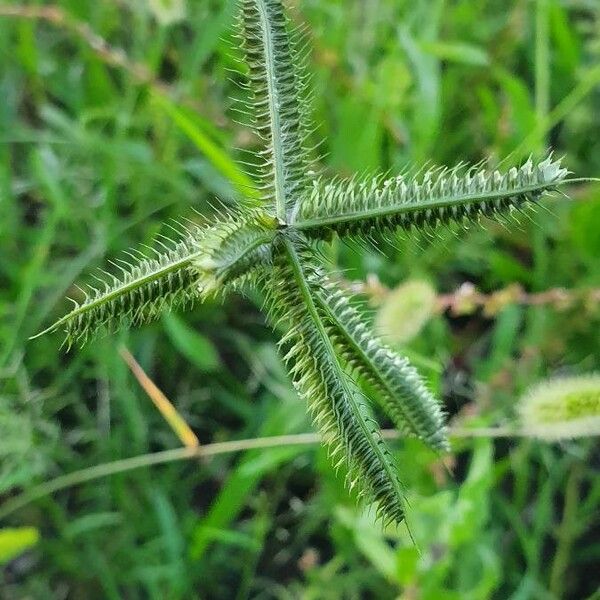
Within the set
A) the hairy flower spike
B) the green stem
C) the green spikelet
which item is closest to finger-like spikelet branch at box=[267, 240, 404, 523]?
the hairy flower spike

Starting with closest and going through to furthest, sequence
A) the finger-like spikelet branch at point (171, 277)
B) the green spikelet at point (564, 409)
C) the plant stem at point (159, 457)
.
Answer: the finger-like spikelet branch at point (171, 277), the green spikelet at point (564, 409), the plant stem at point (159, 457)

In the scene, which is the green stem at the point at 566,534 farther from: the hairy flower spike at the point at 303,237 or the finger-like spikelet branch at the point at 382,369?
the hairy flower spike at the point at 303,237

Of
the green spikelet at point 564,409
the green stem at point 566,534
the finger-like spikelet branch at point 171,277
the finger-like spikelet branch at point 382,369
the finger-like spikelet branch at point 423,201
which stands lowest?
the green stem at point 566,534

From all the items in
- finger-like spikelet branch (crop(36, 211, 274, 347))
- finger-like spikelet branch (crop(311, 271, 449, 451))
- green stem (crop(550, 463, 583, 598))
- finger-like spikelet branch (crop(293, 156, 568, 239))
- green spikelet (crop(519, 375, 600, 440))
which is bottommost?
green stem (crop(550, 463, 583, 598))

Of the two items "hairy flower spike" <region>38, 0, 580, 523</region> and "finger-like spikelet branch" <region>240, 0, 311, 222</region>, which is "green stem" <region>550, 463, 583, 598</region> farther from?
"finger-like spikelet branch" <region>240, 0, 311, 222</region>

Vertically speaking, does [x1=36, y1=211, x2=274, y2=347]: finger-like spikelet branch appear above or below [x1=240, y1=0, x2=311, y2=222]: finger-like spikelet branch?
below

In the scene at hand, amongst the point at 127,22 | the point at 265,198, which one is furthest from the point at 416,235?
the point at 127,22

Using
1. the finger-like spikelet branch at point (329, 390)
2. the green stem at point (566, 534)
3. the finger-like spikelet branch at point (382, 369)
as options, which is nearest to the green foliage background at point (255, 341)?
the green stem at point (566, 534)

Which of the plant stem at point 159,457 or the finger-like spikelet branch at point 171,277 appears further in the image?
the plant stem at point 159,457
